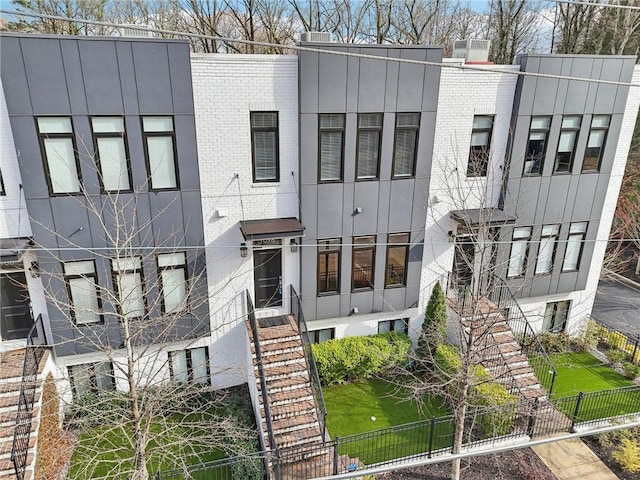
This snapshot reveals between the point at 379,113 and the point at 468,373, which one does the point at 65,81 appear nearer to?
the point at 379,113

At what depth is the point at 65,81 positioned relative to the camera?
8617mm

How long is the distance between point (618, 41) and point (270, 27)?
19.9m

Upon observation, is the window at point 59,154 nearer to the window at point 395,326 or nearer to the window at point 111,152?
the window at point 111,152

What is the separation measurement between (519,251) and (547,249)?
3.19 ft

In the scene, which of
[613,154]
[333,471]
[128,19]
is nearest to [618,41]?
[613,154]

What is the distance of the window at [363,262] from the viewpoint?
1169 cm

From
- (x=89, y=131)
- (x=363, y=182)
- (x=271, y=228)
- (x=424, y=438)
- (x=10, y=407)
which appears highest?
(x=89, y=131)

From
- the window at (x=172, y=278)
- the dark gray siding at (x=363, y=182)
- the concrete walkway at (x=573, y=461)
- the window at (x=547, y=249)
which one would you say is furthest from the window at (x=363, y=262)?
the concrete walkway at (x=573, y=461)

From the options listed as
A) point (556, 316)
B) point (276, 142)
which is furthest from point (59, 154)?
point (556, 316)

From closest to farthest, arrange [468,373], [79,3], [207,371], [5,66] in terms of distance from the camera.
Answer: [5,66]
[468,373]
[207,371]
[79,3]

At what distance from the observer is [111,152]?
9.37m

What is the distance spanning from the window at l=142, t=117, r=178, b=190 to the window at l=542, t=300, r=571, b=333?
12032 mm

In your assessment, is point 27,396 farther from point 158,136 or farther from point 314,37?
point 314,37

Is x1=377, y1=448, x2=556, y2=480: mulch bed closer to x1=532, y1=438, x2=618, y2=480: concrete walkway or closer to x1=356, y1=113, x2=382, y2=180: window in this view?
x1=532, y1=438, x2=618, y2=480: concrete walkway
